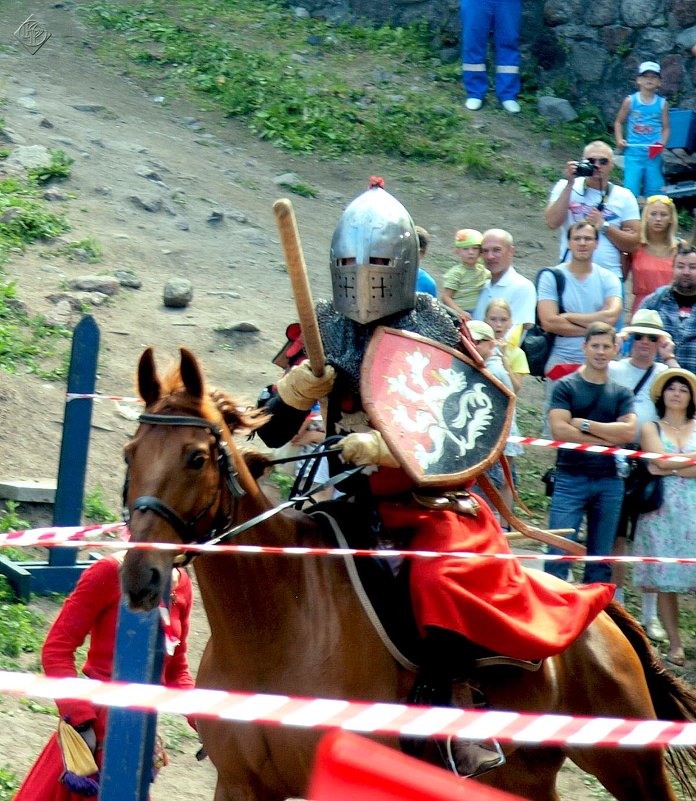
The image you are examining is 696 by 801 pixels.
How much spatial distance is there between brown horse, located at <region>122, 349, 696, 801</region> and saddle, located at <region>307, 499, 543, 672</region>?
42 mm

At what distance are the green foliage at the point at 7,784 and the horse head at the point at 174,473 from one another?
1859mm

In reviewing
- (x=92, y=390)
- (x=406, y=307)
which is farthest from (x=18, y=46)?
(x=406, y=307)

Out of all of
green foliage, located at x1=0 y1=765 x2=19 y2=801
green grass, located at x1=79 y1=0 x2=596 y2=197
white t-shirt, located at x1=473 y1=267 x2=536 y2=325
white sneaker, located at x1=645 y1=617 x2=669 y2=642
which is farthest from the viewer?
green grass, located at x1=79 y1=0 x2=596 y2=197

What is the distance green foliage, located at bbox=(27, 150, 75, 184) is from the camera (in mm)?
11398

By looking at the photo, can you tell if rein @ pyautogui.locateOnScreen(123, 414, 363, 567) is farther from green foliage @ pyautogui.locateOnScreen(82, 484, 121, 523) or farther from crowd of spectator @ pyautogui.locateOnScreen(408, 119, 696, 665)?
green foliage @ pyautogui.locateOnScreen(82, 484, 121, 523)

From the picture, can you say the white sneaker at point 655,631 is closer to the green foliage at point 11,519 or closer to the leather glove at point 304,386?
the green foliage at point 11,519

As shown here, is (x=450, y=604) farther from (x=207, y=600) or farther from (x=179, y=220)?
(x=179, y=220)

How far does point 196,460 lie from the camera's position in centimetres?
378

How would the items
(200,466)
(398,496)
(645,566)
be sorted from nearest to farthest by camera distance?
(200,466) → (398,496) → (645,566)

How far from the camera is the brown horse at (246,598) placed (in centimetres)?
372

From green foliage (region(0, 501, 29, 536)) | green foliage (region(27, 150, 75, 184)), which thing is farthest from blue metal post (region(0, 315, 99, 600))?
green foliage (region(27, 150, 75, 184))

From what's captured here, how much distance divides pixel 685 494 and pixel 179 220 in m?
5.94

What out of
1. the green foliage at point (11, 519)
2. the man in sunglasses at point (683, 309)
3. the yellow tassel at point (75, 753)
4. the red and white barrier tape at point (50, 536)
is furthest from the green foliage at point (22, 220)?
the yellow tassel at point (75, 753)

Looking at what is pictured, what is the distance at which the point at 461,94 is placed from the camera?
15.3m
